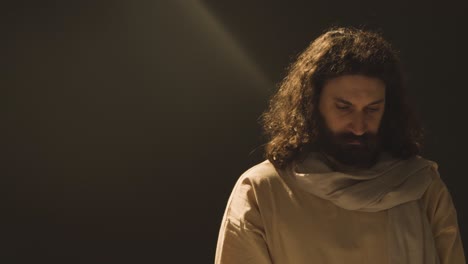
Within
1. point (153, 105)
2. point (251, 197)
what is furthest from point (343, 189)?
point (153, 105)

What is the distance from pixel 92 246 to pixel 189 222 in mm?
452

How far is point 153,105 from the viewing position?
3031 millimetres

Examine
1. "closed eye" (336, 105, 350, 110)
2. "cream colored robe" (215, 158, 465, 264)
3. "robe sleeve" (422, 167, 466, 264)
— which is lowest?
"robe sleeve" (422, 167, 466, 264)

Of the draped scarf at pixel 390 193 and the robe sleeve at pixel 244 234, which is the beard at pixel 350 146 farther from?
the robe sleeve at pixel 244 234

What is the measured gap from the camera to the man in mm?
1753

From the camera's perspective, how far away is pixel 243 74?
120 inches

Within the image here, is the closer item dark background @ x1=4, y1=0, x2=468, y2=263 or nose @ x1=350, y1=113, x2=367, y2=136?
nose @ x1=350, y1=113, x2=367, y2=136

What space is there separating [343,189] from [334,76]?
319mm

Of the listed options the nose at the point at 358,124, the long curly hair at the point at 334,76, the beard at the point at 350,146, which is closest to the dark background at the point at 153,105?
the long curly hair at the point at 334,76

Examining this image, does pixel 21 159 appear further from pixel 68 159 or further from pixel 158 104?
pixel 158 104

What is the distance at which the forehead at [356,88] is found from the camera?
1.78 m

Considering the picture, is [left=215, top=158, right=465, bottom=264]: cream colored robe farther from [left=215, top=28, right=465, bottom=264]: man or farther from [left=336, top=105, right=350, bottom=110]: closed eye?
[left=336, top=105, right=350, bottom=110]: closed eye

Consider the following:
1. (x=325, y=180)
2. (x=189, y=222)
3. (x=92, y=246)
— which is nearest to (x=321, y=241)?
(x=325, y=180)

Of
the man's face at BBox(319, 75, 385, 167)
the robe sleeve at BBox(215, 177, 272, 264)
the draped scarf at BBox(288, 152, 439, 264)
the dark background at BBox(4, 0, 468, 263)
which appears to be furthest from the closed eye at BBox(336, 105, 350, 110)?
the dark background at BBox(4, 0, 468, 263)
